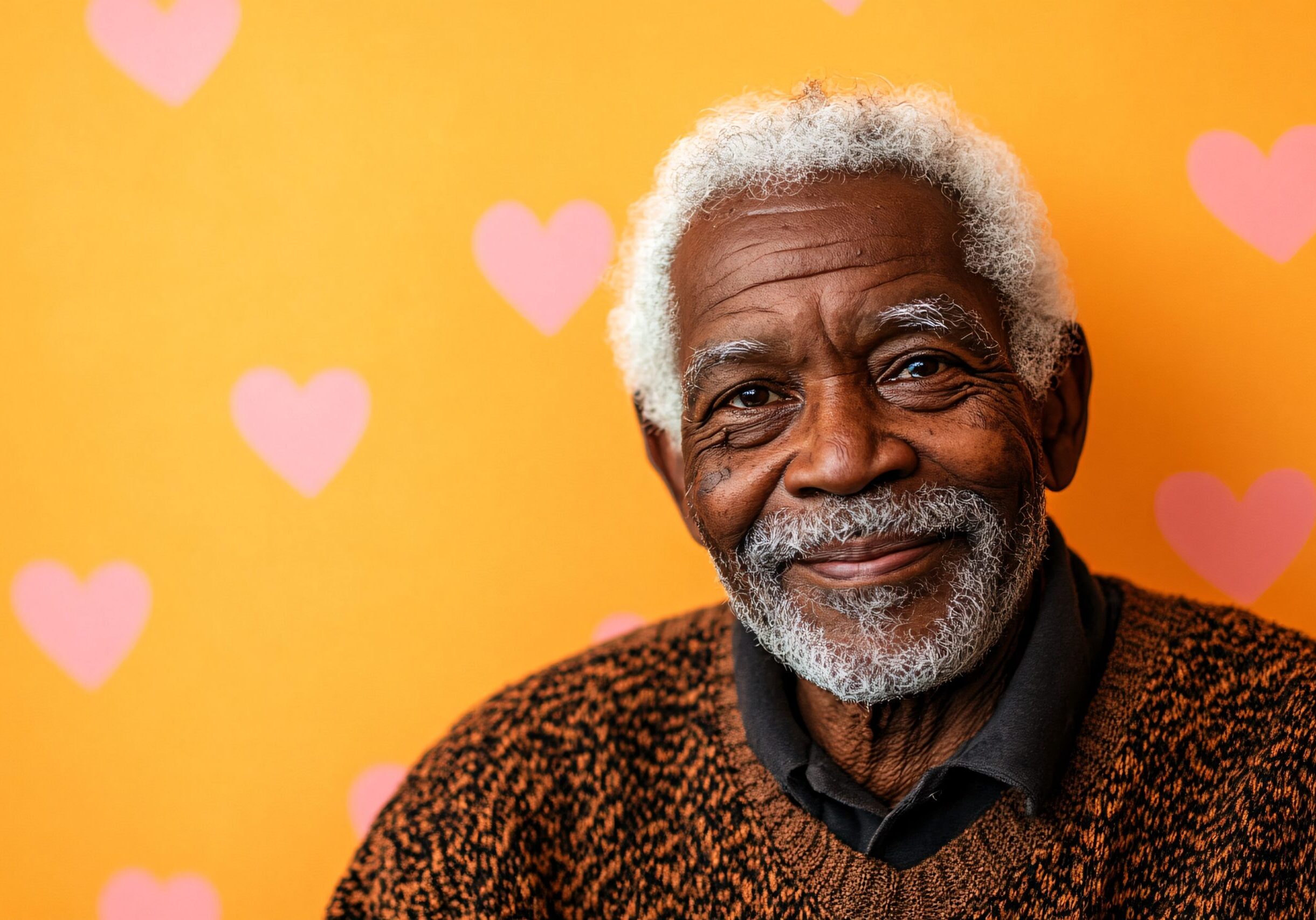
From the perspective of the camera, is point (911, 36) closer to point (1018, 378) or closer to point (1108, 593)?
point (1018, 378)

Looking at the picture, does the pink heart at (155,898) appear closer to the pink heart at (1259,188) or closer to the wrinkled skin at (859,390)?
the wrinkled skin at (859,390)

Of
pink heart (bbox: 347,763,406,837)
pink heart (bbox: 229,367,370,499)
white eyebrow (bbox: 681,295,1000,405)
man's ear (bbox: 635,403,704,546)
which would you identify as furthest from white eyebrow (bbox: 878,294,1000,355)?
pink heart (bbox: 347,763,406,837)

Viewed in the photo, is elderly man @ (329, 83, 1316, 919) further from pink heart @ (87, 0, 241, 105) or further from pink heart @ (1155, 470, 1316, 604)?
pink heart @ (87, 0, 241, 105)

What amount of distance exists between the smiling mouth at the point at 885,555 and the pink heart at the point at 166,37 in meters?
1.30

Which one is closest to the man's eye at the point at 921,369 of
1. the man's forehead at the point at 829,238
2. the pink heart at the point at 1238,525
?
the man's forehead at the point at 829,238

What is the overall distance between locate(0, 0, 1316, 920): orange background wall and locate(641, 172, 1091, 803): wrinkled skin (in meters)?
0.44

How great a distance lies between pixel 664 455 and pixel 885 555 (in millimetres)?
482

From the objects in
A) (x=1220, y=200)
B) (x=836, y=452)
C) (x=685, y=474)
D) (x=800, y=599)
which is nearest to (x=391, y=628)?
(x=685, y=474)

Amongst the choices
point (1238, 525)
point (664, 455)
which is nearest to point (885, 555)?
point (664, 455)

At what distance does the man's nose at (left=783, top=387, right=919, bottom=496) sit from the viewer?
135 centimetres

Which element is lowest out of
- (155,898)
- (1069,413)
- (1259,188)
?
(155,898)

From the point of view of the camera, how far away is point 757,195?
1486mm

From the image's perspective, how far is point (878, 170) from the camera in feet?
4.81

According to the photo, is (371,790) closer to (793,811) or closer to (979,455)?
(793,811)
